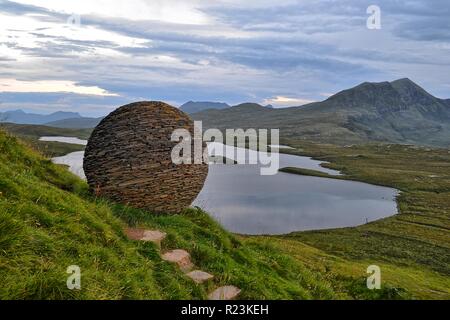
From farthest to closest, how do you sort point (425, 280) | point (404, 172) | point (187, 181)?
point (404, 172) → point (425, 280) → point (187, 181)

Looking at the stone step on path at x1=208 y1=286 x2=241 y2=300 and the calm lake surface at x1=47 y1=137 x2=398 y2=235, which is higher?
the stone step on path at x1=208 y1=286 x2=241 y2=300

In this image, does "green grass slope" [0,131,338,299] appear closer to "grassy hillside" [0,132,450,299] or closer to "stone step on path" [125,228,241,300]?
"grassy hillside" [0,132,450,299]

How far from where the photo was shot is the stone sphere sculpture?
17.2 m

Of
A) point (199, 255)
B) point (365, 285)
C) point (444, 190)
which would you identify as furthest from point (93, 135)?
point (444, 190)

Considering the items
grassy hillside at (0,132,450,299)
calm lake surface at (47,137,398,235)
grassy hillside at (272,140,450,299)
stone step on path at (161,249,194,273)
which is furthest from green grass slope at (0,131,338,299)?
calm lake surface at (47,137,398,235)

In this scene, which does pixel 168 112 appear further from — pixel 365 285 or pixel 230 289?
pixel 365 285

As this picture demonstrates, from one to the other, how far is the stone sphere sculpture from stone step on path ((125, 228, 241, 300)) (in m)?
2.94

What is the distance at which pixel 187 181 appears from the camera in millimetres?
18672

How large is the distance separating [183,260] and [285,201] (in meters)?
73.6

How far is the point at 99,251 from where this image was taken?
34.0 ft

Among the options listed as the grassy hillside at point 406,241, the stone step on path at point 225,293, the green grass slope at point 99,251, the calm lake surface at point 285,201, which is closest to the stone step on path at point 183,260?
the stone step on path at point 225,293

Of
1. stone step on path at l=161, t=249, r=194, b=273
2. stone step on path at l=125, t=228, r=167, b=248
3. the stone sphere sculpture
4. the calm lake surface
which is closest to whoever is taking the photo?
stone step on path at l=161, t=249, r=194, b=273

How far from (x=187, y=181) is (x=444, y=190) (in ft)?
358
